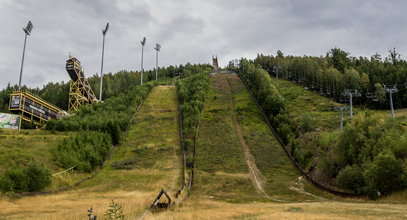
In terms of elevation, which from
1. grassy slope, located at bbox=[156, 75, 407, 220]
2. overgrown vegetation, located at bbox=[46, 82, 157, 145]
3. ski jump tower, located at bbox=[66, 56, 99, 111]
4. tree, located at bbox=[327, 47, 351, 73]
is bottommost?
grassy slope, located at bbox=[156, 75, 407, 220]

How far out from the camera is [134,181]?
42469mm

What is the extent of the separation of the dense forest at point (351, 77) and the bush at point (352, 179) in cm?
3500

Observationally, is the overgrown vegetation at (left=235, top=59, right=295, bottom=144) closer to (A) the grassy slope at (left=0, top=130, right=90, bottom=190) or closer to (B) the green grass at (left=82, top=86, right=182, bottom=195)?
(B) the green grass at (left=82, top=86, right=182, bottom=195)

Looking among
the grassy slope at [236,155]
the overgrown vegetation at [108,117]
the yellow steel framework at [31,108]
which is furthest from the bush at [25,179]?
the yellow steel framework at [31,108]

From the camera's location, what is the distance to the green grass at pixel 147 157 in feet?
134

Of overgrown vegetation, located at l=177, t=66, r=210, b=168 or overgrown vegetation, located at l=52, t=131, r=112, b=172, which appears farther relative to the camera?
overgrown vegetation, located at l=177, t=66, r=210, b=168

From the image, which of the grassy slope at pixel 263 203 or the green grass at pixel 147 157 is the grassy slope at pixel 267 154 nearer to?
the grassy slope at pixel 263 203

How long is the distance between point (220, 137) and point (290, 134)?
12220mm

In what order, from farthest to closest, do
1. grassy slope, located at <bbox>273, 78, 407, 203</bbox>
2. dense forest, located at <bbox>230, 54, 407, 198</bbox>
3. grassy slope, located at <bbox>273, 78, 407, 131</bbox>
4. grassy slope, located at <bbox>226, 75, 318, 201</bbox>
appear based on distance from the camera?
grassy slope, located at <bbox>273, 78, 407, 131</bbox>, grassy slope, located at <bbox>273, 78, 407, 203</bbox>, grassy slope, located at <bbox>226, 75, 318, 201</bbox>, dense forest, located at <bbox>230, 54, 407, 198</bbox>

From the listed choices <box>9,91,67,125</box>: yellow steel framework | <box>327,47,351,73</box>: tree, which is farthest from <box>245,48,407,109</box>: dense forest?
<box>9,91,67,125</box>: yellow steel framework

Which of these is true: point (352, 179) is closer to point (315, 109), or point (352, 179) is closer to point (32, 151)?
point (32, 151)

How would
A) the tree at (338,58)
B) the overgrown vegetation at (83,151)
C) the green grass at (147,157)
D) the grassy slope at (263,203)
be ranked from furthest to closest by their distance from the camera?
the tree at (338,58) → the overgrown vegetation at (83,151) → the green grass at (147,157) → the grassy slope at (263,203)

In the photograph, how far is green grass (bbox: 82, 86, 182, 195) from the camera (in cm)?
4094

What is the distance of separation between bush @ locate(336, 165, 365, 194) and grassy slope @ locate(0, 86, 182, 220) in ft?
57.6
